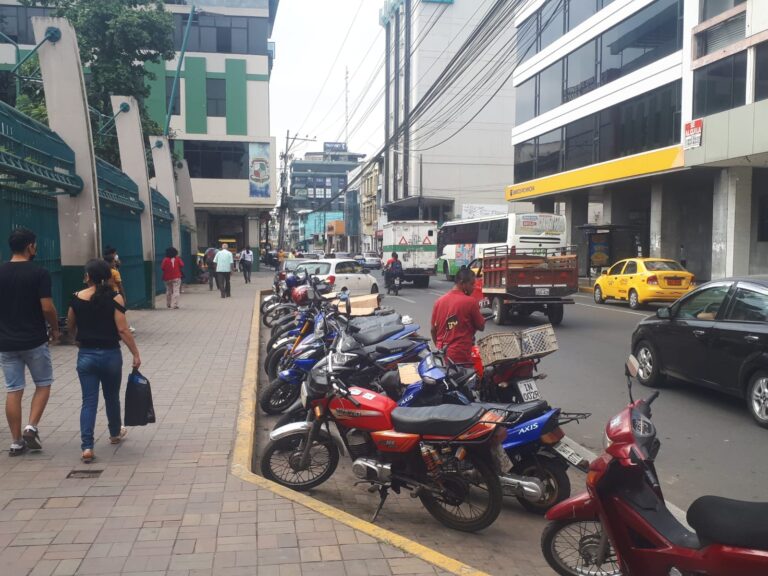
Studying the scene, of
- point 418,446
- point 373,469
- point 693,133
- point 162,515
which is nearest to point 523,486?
point 418,446

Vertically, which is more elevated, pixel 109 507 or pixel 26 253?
pixel 26 253

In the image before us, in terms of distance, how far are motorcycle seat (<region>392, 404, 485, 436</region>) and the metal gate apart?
25.8 ft

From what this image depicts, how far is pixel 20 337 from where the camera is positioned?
5.47 m

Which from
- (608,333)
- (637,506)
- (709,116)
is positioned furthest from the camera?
(709,116)

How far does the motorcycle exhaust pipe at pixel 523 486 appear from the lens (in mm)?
4780

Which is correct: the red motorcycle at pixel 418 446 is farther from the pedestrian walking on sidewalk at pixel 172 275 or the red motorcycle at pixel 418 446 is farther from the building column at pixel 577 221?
the building column at pixel 577 221

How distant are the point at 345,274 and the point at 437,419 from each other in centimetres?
1738

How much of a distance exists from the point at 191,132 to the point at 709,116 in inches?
1167

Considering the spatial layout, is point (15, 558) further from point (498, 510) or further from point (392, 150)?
point (392, 150)

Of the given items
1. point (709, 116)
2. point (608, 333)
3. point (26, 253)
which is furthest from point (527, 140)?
point (26, 253)

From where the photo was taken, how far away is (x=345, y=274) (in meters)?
21.8

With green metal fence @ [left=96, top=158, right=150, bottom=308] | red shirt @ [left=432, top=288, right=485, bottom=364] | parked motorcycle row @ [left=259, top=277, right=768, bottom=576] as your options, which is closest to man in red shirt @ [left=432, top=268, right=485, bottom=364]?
red shirt @ [left=432, top=288, right=485, bottom=364]

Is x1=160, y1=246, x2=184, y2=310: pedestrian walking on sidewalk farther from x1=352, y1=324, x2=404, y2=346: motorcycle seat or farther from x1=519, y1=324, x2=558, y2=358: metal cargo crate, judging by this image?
x1=519, y1=324, x2=558, y2=358: metal cargo crate

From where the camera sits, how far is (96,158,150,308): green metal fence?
573 inches
